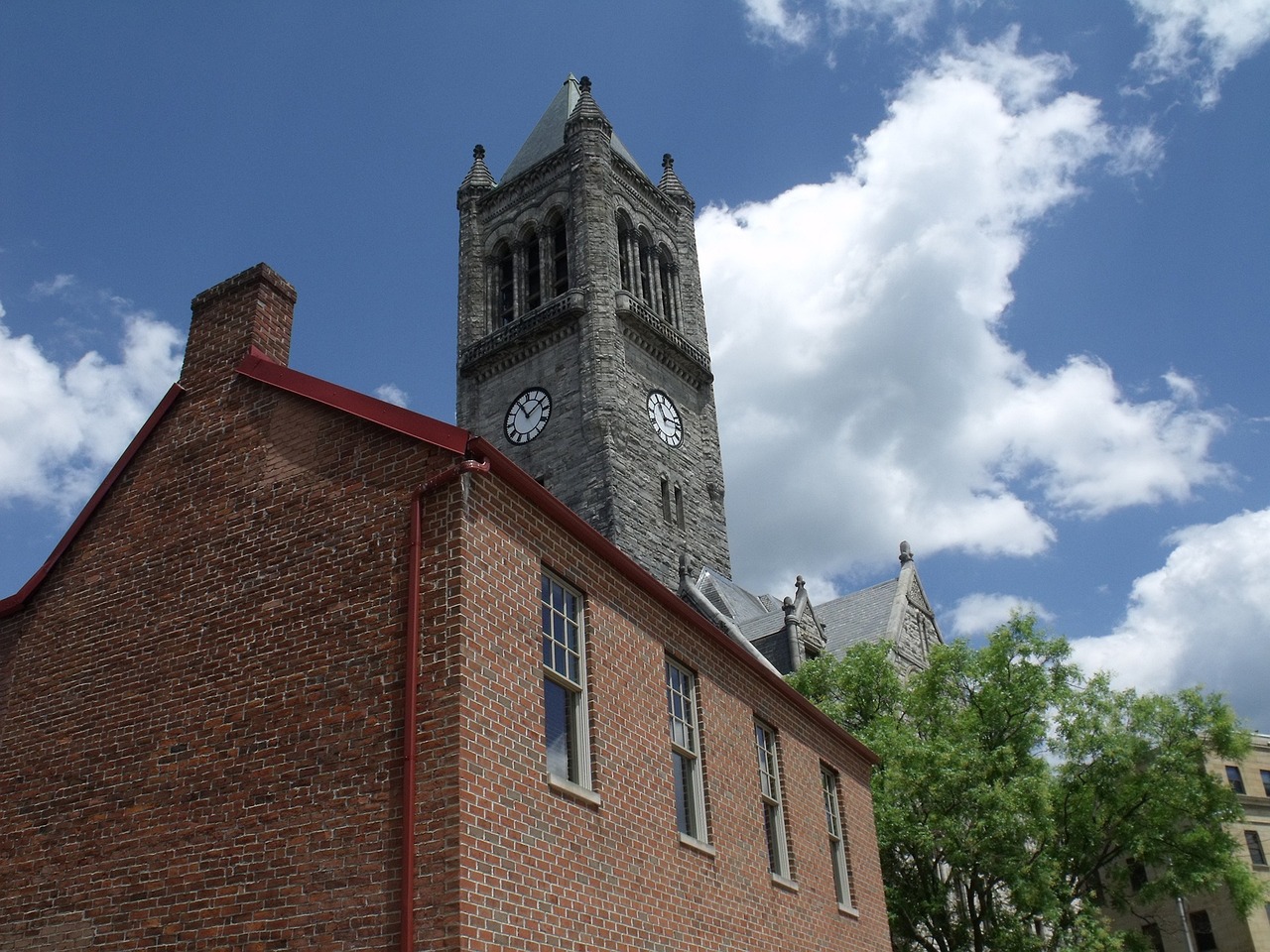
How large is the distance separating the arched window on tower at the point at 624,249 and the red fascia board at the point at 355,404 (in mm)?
39619

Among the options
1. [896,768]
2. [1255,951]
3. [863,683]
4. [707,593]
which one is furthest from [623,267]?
[1255,951]

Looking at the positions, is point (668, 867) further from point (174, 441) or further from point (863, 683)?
point (863, 683)

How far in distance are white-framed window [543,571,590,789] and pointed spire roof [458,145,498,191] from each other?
49.6 m

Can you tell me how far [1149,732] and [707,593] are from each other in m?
19.9

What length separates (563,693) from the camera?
1077cm

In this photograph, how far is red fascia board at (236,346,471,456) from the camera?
10087mm

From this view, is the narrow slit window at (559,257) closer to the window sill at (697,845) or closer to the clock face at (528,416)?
the clock face at (528,416)

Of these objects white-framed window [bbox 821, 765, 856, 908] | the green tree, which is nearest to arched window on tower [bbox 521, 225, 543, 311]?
the green tree

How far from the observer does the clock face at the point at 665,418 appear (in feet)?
156

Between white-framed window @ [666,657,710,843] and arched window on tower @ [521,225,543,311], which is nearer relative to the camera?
white-framed window @ [666,657,710,843]

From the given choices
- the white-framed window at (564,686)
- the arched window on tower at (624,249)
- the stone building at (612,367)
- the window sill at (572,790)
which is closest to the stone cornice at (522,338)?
the stone building at (612,367)

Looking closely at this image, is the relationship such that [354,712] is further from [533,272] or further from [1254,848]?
[1254,848]

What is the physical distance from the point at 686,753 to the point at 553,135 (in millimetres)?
48576

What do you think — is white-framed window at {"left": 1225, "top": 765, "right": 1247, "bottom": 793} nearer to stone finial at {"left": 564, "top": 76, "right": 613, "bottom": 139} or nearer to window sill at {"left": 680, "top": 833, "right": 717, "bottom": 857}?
stone finial at {"left": 564, "top": 76, "right": 613, "bottom": 139}
